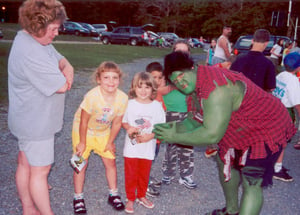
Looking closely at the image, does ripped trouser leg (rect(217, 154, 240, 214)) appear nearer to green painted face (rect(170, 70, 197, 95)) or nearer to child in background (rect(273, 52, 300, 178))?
green painted face (rect(170, 70, 197, 95))

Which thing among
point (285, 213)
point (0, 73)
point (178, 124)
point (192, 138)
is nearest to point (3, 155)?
point (178, 124)

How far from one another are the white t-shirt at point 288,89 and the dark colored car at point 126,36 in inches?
1038

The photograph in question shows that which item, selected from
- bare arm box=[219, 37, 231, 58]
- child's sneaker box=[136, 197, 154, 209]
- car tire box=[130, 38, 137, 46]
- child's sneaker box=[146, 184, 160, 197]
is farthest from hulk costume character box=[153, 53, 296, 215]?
car tire box=[130, 38, 137, 46]

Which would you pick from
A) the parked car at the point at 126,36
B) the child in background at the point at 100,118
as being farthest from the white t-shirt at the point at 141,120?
the parked car at the point at 126,36

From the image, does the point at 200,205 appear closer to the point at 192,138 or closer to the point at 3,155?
the point at 192,138

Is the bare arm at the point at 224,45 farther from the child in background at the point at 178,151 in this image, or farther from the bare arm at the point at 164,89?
the bare arm at the point at 164,89

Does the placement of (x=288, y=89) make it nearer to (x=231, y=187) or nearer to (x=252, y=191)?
(x=231, y=187)

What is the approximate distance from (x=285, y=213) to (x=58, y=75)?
9.07 feet

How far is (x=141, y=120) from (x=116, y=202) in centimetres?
91

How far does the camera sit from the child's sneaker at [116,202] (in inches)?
129

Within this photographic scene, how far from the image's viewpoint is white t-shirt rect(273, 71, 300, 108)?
430 centimetres

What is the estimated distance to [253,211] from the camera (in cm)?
248

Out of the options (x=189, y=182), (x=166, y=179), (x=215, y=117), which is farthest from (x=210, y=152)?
(x=215, y=117)

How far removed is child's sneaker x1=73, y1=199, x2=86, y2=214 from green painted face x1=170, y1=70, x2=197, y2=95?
171 centimetres
